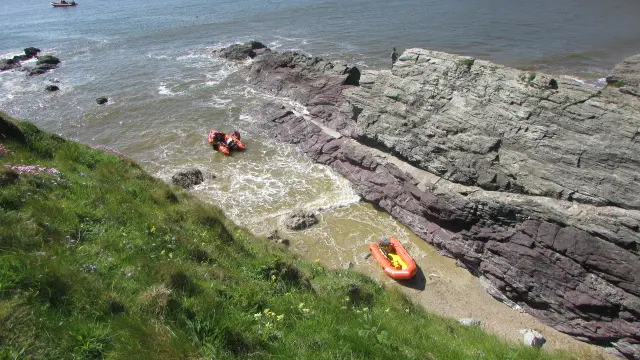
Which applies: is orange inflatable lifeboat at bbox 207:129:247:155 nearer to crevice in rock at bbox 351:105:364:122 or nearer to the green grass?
crevice in rock at bbox 351:105:364:122

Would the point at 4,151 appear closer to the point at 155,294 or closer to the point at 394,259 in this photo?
the point at 155,294

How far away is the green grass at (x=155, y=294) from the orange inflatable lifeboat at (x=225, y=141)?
47.0ft

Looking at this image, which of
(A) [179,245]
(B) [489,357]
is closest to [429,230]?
(B) [489,357]

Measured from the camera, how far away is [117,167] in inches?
520

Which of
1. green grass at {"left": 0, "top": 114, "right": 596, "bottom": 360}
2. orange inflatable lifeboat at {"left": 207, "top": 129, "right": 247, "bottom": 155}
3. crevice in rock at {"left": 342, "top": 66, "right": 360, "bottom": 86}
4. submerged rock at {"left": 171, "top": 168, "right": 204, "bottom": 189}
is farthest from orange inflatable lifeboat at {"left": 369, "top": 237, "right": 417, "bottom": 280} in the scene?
crevice in rock at {"left": 342, "top": 66, "right": 360, "bottom": 86}

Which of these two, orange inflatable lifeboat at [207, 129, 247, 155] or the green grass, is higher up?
the green grass

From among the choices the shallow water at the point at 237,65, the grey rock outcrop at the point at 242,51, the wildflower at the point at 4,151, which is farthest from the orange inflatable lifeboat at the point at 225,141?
the grey rock outcrop at the point at 242,51

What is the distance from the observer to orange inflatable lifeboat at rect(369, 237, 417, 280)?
16.0 meters

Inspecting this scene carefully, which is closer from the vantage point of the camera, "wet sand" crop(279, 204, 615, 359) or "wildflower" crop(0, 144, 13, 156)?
"wildflower" crop(0, 144, 13, 156)

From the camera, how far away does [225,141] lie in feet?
86.8

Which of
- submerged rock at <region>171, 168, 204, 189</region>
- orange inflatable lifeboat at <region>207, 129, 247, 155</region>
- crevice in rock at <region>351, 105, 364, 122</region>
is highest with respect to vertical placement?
crevice in rock at <region>351, 105, 364, 122</region>

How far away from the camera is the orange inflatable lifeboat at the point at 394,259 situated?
1602 cm

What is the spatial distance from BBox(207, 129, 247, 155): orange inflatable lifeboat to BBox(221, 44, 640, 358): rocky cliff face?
315 inches

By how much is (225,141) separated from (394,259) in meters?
14.9
